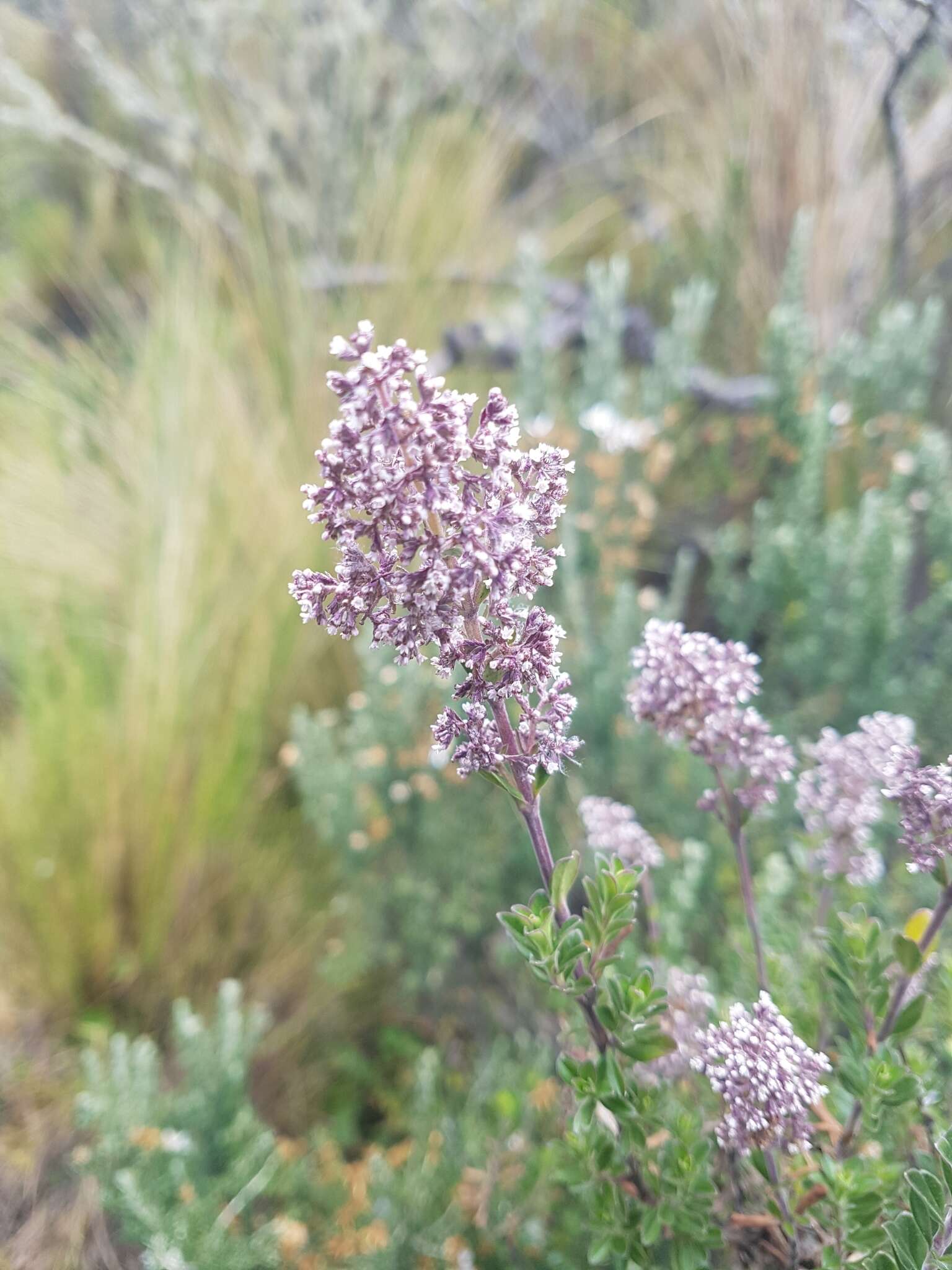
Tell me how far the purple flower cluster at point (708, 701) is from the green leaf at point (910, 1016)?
162 mm

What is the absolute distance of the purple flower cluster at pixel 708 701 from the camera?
0.61m

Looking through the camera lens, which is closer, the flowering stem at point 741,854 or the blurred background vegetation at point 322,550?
the flowering stem at point 741,854

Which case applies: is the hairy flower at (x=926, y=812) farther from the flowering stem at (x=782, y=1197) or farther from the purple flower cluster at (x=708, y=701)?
the flowering stem at (x=782, y=1197)

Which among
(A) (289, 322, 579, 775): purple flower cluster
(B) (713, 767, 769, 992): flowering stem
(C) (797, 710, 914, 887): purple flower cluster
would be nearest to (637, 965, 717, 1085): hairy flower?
(B) (713, 767, 769, 992): flowering stem

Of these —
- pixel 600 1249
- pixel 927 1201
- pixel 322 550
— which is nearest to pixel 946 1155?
pixel 927 1201

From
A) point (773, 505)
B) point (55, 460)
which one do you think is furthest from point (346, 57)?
point (773, 505)

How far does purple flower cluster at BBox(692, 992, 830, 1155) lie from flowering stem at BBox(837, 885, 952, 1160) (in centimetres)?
10

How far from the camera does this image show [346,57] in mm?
2719

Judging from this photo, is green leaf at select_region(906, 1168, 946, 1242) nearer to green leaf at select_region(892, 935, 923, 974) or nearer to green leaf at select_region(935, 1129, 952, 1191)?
green leaf at select_region(935, 1129, 952, 1191)

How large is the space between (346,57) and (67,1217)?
3090 millimetres

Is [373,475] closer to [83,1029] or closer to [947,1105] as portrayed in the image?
[947,1105]

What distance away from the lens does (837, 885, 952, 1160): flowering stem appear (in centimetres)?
56

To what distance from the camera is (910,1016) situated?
595 mm

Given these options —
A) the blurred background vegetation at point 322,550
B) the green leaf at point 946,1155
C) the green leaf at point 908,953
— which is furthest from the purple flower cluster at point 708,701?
the blurred background vegetation at point 322,550
